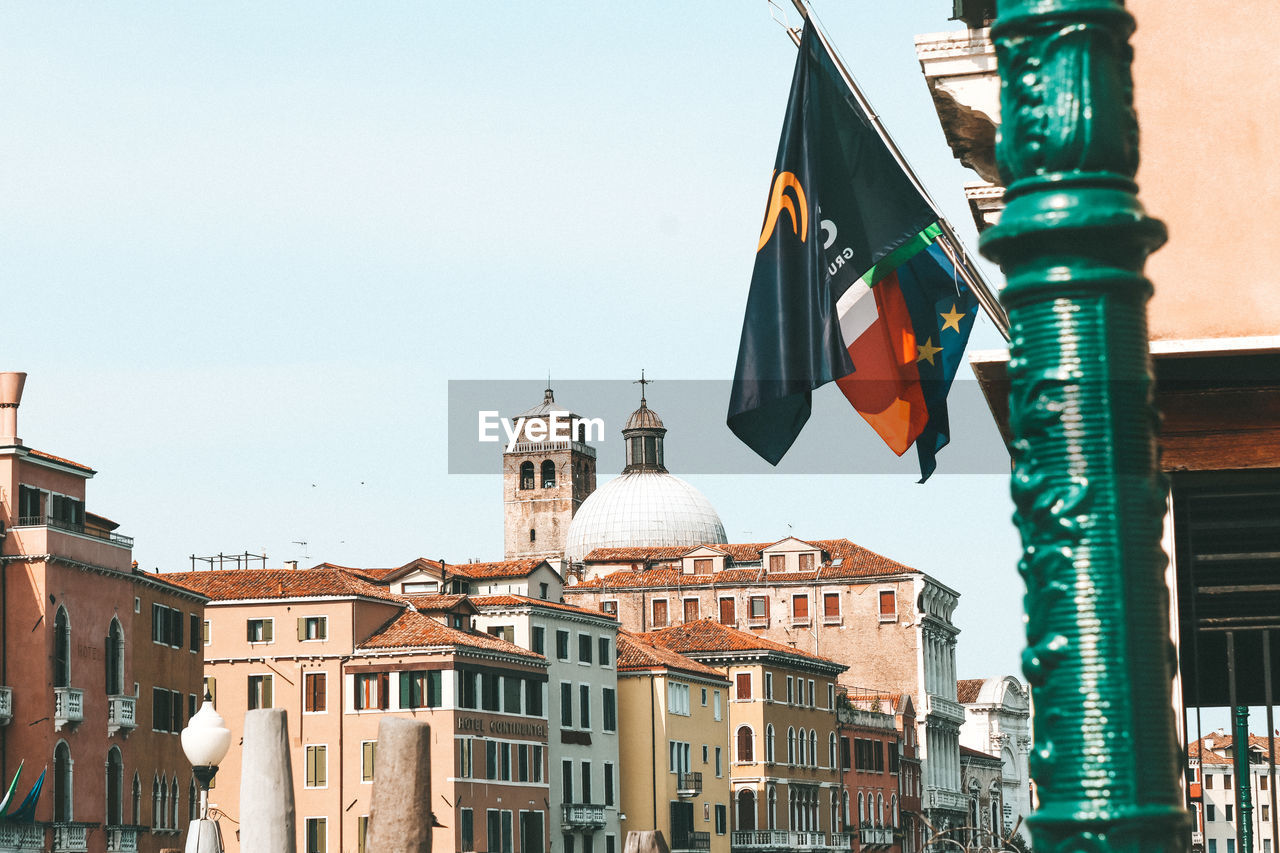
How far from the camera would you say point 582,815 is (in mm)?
55812

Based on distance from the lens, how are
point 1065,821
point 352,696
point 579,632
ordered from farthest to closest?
1. point 579,632
2. point 352,696
3. point 1065,821

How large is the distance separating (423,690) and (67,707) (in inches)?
547

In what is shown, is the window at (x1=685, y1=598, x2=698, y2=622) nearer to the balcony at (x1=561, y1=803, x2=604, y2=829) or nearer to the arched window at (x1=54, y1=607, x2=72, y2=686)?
the balcony at (x1=561, y1=803, x2=604, y2=829)

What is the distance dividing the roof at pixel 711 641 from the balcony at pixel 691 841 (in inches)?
274

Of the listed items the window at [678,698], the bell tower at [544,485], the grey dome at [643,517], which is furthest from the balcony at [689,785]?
the bell tower at [544,485]

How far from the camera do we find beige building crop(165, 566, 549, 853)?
50.8 metres

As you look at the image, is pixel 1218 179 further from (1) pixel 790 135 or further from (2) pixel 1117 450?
(2) pixel 1117 450

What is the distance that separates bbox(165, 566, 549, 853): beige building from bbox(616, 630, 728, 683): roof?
762 cm

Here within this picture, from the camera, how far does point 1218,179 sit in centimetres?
805

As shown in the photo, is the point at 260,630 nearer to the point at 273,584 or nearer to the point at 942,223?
the point at 273,584

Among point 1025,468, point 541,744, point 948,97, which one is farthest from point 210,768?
point 541,744

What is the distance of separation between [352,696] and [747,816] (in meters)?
17.6

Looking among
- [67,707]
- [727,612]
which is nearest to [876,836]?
[727,612]

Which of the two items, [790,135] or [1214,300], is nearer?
[1214,300]
